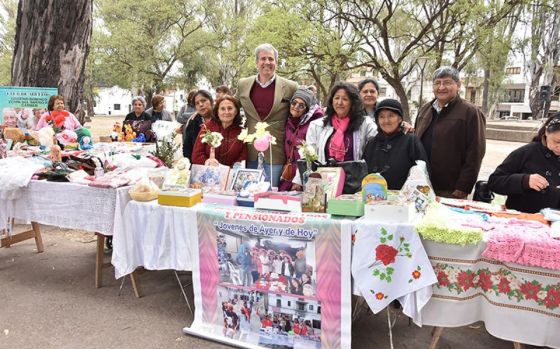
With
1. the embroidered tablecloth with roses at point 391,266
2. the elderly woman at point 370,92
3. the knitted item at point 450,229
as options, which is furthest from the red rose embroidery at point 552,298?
the elderly woman at point 370,92

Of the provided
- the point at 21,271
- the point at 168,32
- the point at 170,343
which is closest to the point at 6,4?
the point at 168,32

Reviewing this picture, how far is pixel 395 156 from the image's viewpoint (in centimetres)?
269

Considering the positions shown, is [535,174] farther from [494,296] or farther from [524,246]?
[494,296]

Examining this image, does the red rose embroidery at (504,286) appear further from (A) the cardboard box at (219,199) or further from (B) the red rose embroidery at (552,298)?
(A) the cardboard box at (219,199)

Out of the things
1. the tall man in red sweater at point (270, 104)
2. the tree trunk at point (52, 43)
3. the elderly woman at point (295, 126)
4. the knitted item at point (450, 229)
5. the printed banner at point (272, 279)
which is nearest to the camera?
the knitted item at point (450, 229)

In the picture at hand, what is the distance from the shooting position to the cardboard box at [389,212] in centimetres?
212

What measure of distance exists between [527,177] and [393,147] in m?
0.81

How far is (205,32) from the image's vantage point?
22.9 m

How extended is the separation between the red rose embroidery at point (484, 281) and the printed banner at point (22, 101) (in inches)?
213

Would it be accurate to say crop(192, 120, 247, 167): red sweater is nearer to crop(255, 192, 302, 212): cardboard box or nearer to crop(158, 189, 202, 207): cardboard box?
crop(158, 189, 202, 207): cardboard box

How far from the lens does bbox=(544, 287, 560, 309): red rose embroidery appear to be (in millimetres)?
1916

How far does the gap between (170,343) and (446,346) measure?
1.74 meters

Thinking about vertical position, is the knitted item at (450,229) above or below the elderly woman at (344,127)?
below

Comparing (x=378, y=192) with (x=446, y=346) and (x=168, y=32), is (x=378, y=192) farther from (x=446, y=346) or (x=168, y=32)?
(x=168, y=32)
